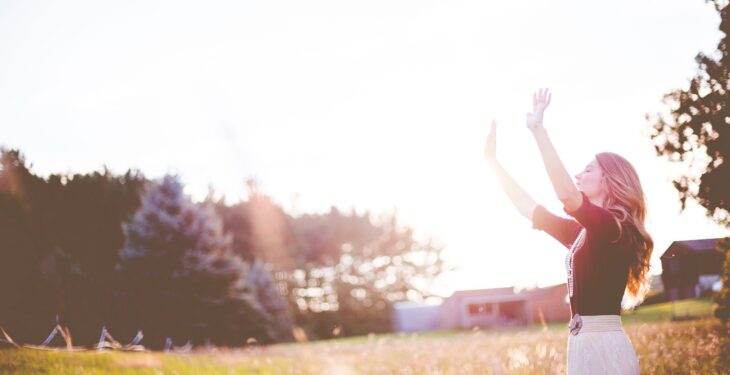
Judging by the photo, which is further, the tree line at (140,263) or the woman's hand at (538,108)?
the tree line at (140,263)

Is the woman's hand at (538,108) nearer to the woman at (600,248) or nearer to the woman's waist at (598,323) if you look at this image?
the woman at (600,248)

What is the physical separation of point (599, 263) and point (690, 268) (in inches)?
239

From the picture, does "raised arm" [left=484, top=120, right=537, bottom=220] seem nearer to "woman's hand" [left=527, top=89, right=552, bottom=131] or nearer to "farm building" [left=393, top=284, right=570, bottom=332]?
"woman's hand" [left=527, top=89, right=552, bottom=131]

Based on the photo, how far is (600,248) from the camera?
266cm

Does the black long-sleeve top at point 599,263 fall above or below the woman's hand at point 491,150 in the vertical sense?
below

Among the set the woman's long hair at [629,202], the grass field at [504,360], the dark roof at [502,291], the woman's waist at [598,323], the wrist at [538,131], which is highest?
the wrist at [538,131]

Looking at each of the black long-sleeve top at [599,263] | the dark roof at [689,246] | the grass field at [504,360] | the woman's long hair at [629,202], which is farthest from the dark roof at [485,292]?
the black long-sleeve top at [599,263]

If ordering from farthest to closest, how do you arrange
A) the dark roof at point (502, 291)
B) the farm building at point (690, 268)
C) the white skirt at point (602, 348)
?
the dark roof at point (502, 291) < the farm building at point (690, 268) < the white skirt at point (602, 348)

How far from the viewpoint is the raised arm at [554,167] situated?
247cm

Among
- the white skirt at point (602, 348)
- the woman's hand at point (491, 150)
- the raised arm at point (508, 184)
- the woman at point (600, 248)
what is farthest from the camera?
the woman's hand at point (491, 150)

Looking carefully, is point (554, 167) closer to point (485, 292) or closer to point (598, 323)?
point (598, 323)

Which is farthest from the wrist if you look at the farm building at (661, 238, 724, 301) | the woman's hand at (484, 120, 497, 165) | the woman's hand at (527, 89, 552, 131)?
the farm building at (661, 238, 724, 301)

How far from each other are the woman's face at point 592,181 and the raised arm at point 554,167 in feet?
1.59

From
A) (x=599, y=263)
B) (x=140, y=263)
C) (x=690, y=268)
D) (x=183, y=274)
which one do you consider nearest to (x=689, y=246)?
(x=690, y=268)
